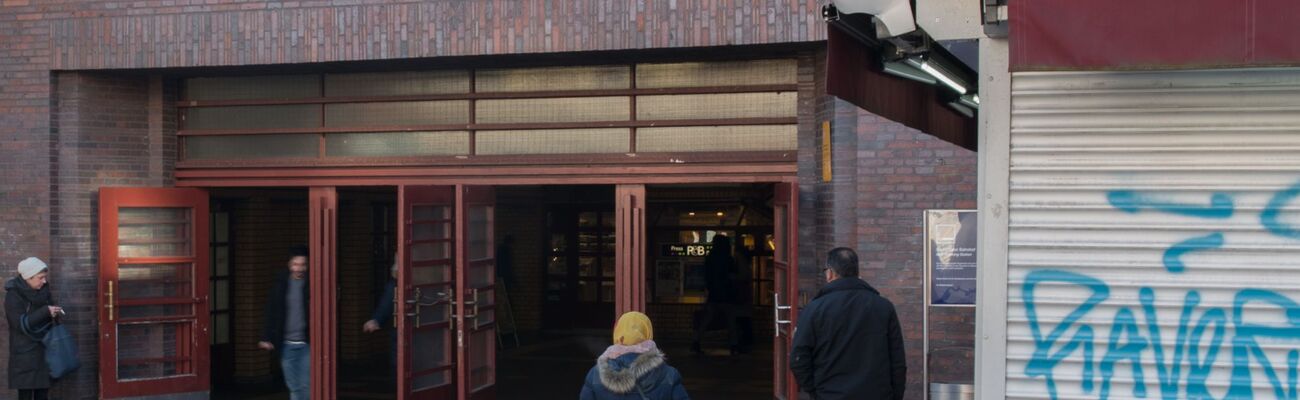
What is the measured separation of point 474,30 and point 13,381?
4.67 meters

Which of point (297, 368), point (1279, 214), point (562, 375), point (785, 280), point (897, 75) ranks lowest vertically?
point (562, 375)

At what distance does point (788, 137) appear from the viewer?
9.81 meters

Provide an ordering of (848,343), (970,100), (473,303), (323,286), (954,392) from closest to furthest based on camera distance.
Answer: (848,343) → (970,100) → (954,392) → (473,303) → (323,286)

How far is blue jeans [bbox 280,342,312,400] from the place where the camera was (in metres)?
10.4

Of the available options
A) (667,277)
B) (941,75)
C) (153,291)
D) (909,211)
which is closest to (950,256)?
(909,211)

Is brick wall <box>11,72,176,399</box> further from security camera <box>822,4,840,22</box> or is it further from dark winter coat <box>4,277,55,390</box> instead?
security camera <box>822,4,840,22</box>

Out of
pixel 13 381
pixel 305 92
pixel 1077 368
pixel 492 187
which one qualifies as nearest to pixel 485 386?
pixel 492 187

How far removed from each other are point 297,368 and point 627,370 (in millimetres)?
5744

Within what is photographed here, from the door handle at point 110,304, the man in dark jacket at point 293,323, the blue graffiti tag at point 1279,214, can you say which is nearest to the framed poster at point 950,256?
the blue graffiti tag at point 1279,214

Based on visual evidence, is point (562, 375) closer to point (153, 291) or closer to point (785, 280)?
point (153, 291)

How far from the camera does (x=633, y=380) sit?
17.9 feet

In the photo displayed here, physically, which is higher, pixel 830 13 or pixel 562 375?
pixel 830 13

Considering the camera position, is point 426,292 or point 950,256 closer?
point 950,256

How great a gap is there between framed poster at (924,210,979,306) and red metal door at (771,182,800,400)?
1.00 m
